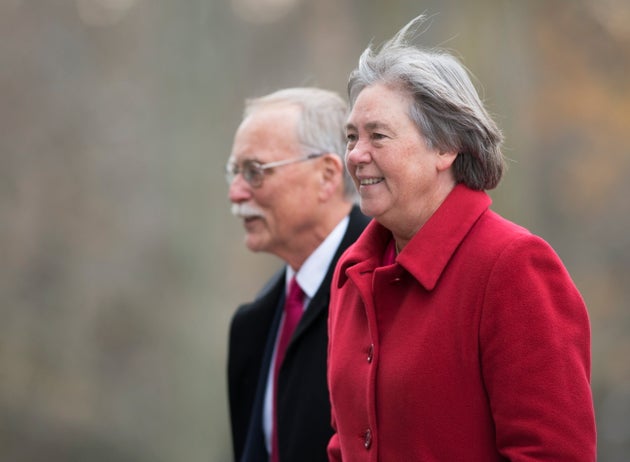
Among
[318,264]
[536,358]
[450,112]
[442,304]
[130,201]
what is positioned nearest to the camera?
[536,358]

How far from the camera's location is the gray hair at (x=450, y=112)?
90.4 inches

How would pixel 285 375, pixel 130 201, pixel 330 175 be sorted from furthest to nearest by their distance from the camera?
pixel 130 201 → pixel 330 175 → pixel 285 375

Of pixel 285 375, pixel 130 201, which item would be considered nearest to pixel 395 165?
pixel 285 375

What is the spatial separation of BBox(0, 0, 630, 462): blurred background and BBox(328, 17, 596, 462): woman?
4.70m

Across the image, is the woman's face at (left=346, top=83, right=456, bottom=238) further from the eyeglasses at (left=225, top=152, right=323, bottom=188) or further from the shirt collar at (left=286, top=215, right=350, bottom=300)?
the eyeglasses at (left=225, top=152, right=323, bottom=188)

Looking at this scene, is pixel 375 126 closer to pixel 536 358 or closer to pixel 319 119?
pixel 536 358

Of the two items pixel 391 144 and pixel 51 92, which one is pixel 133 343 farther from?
pixel 391 144

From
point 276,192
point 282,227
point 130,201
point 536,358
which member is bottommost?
point 536,358

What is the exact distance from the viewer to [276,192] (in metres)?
3.69

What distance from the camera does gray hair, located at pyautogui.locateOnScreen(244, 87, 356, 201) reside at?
374 centimetres

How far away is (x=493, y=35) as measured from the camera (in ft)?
22.5

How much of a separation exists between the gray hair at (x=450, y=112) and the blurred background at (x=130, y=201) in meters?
4.67

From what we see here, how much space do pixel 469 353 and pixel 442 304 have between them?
0.45 ft

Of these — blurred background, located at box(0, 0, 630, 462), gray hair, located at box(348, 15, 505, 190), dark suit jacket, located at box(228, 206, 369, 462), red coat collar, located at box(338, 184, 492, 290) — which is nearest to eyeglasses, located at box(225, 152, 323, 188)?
dark suit jacket, located at box(228, 206, 369, 462)
